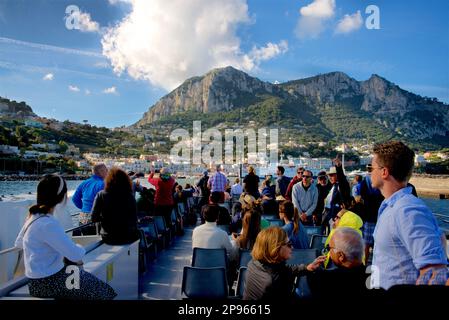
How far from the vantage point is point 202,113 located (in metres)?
91.6

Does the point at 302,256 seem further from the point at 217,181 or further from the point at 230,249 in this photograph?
the point at 217,181

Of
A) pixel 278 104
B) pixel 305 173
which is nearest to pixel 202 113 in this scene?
A: pixel 278 104

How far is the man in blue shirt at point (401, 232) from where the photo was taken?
51.7 inches

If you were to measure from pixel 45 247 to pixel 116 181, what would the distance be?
1.27 m

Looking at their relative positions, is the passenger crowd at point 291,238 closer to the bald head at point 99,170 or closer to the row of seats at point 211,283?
the bald head at point 99,170

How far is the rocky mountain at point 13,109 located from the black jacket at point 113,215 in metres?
81.3

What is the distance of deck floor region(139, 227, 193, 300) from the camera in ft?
13.8

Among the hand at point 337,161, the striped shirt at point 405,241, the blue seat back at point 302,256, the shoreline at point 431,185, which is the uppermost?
the hand at point 337,161

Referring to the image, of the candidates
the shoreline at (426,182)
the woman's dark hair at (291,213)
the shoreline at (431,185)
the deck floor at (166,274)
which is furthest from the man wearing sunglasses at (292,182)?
the shoreline at (431,185)

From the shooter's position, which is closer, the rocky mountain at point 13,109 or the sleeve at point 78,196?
the sleeve at point 78,196

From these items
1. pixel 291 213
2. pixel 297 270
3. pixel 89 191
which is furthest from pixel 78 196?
pixel 297 270

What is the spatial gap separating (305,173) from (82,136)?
5879 centimetres

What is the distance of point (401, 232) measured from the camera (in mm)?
1392
